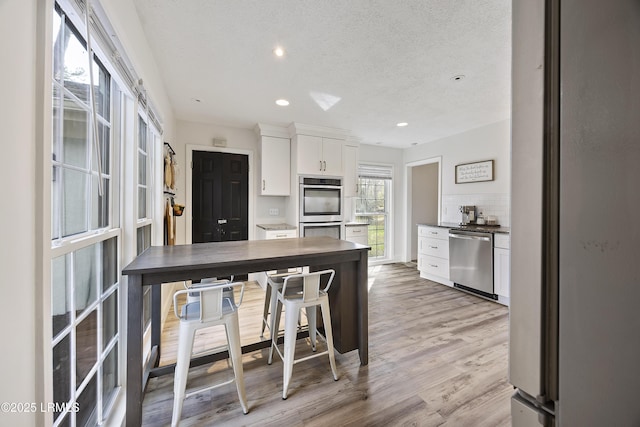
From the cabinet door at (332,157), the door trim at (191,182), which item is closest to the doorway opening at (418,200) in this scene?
the cabinet door at (332,157)

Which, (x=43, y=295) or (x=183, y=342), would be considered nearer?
(x=43, y=295)

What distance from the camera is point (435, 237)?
14.0 feet

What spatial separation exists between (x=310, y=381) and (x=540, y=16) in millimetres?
2110

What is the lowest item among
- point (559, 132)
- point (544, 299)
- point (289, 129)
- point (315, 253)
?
point (315, 253)

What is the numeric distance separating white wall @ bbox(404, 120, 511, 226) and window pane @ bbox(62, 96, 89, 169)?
14.4 feet

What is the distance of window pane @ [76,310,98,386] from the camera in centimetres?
119

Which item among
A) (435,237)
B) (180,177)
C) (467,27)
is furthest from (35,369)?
(435,237)

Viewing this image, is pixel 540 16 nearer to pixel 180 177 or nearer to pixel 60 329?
pixel 60 329

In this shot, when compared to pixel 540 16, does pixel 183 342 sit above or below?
below

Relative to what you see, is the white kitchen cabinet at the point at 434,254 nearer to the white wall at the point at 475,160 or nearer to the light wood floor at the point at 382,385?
the white wall at the point at 475,160

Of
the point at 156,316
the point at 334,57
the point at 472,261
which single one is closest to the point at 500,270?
the point at 472,261

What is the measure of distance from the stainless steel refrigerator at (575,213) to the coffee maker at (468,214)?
13.6ft

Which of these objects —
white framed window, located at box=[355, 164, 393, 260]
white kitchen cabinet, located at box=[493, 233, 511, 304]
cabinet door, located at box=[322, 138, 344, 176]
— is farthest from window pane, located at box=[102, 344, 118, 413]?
white framed window, located at box=[355, 164, 393, 260]

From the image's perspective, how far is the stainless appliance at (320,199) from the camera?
13.1ft
